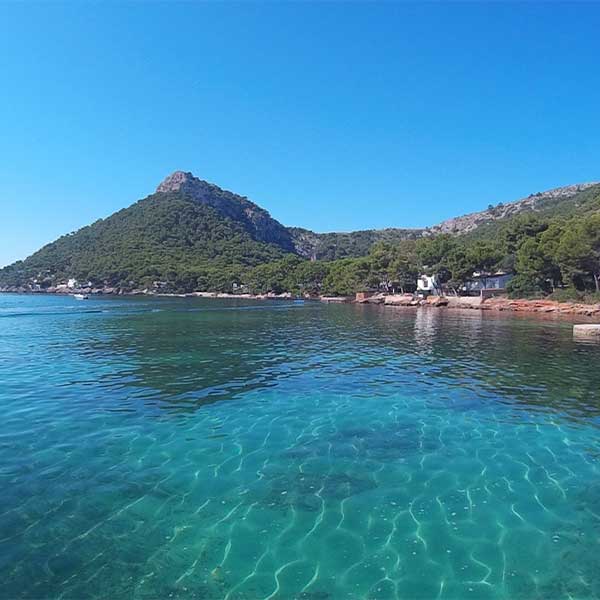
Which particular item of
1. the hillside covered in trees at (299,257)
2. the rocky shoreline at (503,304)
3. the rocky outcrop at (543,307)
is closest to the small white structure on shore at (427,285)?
the hillside covered in trees at (299,257)

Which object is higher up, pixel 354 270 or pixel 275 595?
pixel 354 270

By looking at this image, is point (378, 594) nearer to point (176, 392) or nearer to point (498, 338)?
point (176, 392)

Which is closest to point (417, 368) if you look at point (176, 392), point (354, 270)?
point (176, 392)

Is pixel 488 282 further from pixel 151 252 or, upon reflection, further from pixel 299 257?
pixel 151 252

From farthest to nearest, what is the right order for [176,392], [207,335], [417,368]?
[207,335] < [417,368] < [176,392]

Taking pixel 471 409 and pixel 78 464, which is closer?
pixel 78 464

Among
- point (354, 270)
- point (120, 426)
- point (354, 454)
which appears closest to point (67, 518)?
point (120, 426)

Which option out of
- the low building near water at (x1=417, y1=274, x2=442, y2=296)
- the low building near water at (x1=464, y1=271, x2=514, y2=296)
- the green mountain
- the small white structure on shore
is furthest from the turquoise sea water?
the green mountain

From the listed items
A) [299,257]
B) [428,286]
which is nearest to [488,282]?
[428,286]

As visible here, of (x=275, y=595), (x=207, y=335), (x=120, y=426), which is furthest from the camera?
(x=207, y=335)
